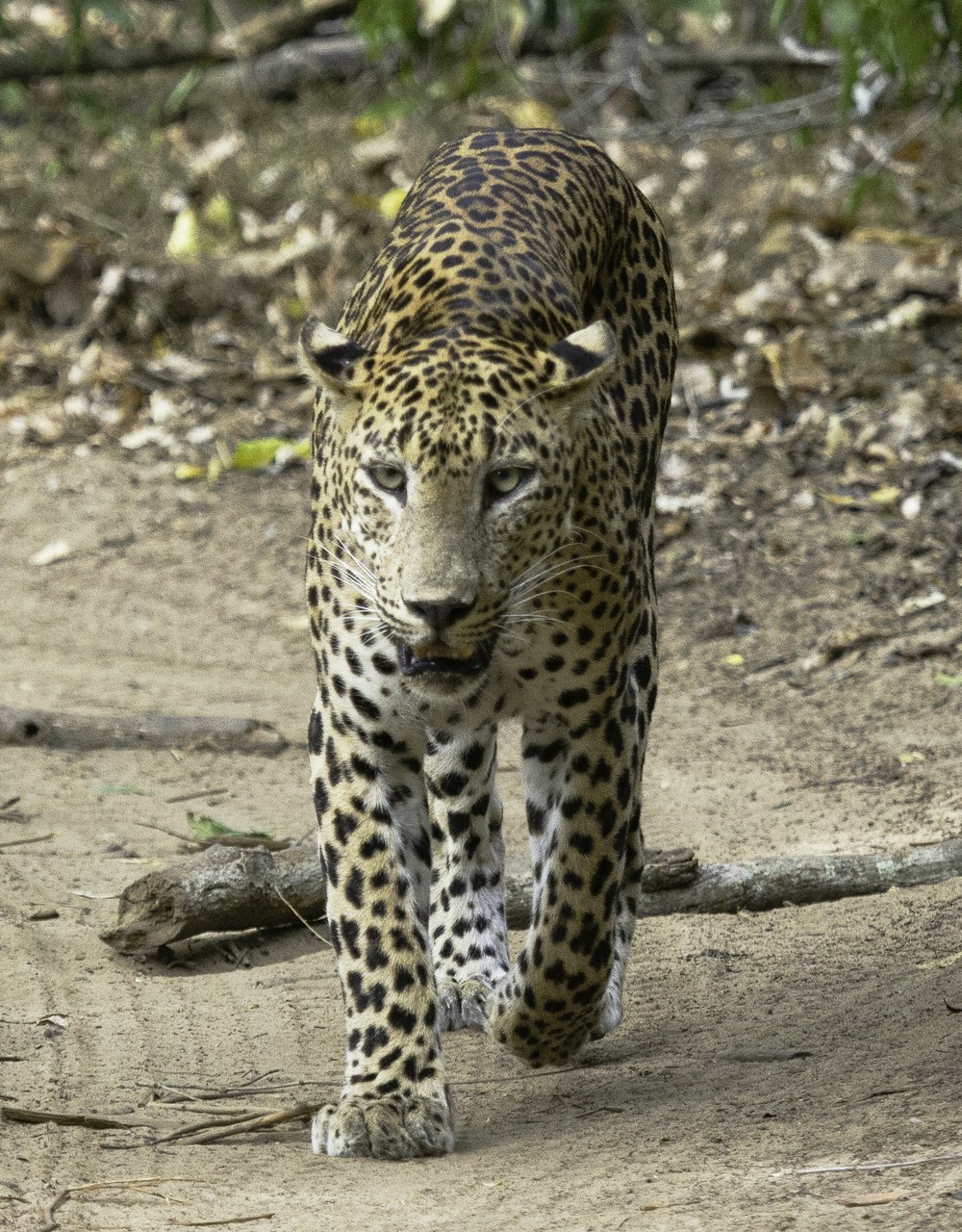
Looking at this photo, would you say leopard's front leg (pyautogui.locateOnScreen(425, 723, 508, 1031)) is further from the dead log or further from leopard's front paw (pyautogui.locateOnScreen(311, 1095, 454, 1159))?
leopard's front paw (pyautogui.locateOnScreen(311, 1095, 454, 1159))

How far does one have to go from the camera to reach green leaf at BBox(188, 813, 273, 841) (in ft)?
23.0

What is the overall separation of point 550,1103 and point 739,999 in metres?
0.86

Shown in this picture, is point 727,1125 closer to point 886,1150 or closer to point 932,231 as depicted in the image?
point 886,1150

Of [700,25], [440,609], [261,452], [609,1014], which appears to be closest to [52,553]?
[261,452]

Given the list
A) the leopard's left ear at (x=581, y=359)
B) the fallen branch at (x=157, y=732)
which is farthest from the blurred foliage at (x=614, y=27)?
the fallen branch at (x=157, y=732)

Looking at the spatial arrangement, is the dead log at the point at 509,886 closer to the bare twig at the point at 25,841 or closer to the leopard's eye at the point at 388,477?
the bare twig at the point at 25,841

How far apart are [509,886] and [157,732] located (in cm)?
254

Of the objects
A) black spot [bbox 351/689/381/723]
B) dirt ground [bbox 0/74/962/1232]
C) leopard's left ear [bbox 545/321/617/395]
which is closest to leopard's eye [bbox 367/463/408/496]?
leopard's left ear [bbox 545/321/617/395]

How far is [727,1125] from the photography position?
15.1ft

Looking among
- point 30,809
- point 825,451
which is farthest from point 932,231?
point 30,809

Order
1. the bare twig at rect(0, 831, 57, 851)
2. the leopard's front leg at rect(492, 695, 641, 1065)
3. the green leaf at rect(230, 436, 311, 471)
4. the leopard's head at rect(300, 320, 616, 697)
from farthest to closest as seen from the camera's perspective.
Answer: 1. the green leaf at rect(230, 436, 311, 471)
2. the bare twig at rect(0, 831, 57, 851)
3. the leopard's front leg at rect(492, 695, 641, 1065)
4. the leopard's head at rect(300, 320, 616, 697)

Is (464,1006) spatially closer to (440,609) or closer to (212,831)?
(212,831)

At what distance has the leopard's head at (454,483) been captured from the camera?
14.2 ft

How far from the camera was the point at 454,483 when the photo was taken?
4.35 metres
